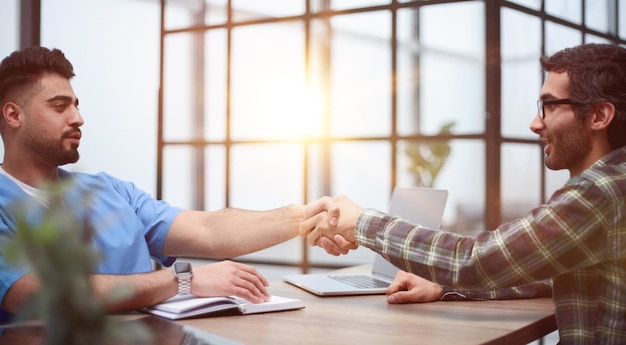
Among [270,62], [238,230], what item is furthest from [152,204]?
[270,62]

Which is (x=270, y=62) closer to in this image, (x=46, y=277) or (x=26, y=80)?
(x=26, y=80)

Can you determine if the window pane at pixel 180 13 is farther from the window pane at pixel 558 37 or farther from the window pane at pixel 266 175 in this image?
the window pane at pixel 558 37

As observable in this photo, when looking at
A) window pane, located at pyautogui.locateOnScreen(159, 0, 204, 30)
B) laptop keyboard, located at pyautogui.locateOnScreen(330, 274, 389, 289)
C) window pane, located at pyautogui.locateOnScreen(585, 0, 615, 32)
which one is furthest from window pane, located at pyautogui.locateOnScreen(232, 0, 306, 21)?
laptop keyboard, located at pyautogui.locateOnScreen(330, 274, 389, 289)

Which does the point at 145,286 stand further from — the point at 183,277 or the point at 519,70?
the point at 519,70

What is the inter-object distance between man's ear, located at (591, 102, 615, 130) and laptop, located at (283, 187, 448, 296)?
46 centimetres

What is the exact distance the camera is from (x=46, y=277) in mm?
442

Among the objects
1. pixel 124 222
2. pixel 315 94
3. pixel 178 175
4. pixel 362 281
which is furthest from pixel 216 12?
pixel 362 281

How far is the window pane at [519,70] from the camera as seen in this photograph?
2.80m

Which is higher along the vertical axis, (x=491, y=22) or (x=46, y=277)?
(x=491, y=22)

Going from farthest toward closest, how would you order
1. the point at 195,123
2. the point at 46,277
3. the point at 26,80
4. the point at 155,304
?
the point at 195,123
the point at 26,80
the point at 155,304
the point at 46,277

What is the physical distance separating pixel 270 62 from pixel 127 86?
94 centimetres

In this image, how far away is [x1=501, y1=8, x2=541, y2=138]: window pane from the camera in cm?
280

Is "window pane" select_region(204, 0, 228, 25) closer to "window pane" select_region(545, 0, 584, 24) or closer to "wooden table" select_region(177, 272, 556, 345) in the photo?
"window pane" select_region(545, 0, 584, 24)

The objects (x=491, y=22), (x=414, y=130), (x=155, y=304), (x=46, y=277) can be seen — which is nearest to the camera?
(x=46, y=277)
